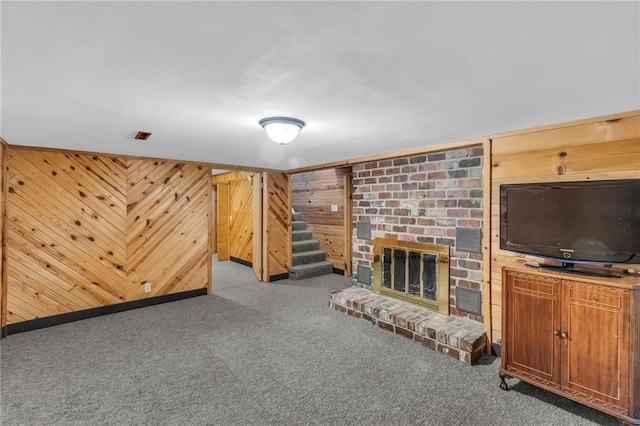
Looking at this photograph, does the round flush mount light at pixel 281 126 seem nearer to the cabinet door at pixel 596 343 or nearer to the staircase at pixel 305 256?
the cabinet door at pixel 596 343

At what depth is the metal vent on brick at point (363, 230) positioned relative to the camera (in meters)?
4.06

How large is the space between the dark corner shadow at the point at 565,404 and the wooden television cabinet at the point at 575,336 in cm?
13

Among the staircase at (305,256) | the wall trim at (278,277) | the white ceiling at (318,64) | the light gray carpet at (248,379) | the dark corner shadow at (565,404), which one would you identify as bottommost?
the dark corner shadow at (565,404)

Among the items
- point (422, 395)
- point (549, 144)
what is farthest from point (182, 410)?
point (549, 144)

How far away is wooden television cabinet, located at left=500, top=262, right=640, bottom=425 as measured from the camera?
1804 mm

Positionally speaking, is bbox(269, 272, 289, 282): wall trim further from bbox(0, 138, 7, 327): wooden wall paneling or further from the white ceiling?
the white ceiling

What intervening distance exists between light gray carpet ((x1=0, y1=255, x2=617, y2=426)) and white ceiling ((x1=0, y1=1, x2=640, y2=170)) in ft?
6.52

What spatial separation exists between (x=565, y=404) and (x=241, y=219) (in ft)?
20.0

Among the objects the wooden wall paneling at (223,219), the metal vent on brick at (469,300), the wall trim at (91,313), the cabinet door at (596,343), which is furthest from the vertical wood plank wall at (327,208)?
the cabinet door at (596,343)

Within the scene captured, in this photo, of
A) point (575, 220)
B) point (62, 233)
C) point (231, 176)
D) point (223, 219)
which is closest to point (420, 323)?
point (575, 220)

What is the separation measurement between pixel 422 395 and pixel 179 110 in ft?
8.54

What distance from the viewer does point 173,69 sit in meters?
1.41

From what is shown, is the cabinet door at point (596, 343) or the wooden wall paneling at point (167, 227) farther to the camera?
the wooden wall paneling at point (167, 227)

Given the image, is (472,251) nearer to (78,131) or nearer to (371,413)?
(371,413)
